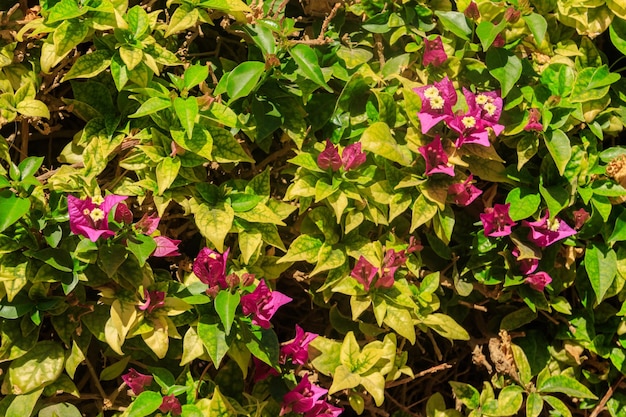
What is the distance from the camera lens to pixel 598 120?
1793 millimetres

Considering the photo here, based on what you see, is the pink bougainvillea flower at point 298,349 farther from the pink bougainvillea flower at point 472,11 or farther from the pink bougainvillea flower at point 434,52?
the pink bougainvillea flower at point 472,11

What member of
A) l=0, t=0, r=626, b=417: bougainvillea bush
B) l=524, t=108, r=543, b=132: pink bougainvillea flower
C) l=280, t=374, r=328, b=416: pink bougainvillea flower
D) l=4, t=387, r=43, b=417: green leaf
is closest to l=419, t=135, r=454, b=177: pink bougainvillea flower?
l=0, t=0, r=626, b=417: bougainvillea bush

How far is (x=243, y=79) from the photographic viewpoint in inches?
60.6

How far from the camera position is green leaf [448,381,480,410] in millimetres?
1822

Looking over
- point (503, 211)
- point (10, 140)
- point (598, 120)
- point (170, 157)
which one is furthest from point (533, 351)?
point (10, 140)

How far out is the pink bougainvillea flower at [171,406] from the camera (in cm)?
153

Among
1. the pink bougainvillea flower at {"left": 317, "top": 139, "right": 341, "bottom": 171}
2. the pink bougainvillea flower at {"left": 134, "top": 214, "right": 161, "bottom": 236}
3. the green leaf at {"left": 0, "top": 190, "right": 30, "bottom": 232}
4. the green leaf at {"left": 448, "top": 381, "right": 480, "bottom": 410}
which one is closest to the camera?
the green leaf at {"left": 0, "top": 190, "right": 30, "bottom": 232}

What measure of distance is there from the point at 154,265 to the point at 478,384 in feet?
3.03

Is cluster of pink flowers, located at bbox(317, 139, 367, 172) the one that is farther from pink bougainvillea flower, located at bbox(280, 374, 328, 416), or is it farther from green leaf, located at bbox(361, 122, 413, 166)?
pink bougainvillea flower, located at bbox(280, 374, 328, 416)

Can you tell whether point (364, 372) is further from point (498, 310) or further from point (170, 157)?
point (170, 157)

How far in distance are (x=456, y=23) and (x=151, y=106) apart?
2.34ft

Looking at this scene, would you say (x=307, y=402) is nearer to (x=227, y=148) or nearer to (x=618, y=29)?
(x=227, y=148)

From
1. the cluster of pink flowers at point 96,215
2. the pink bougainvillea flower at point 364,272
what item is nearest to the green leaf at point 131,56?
the cluster of pink flowers at point 96,215

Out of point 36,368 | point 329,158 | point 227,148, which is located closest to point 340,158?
point 329,158
